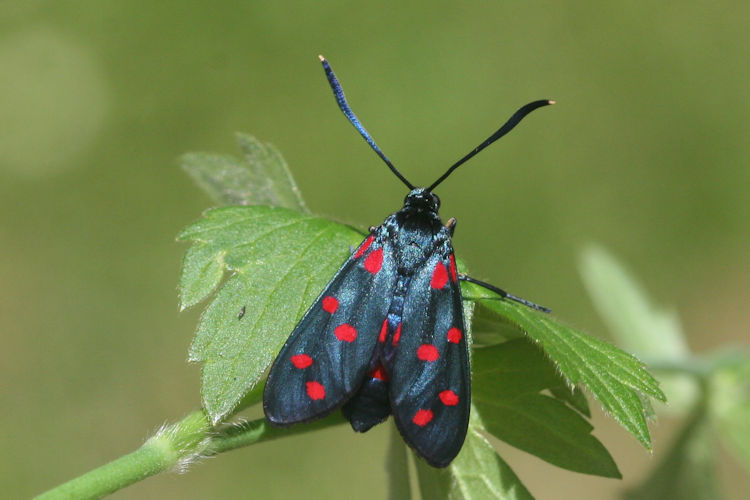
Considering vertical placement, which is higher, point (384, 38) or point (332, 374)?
point (384, 38)

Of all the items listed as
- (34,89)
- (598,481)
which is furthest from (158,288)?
(598,481)

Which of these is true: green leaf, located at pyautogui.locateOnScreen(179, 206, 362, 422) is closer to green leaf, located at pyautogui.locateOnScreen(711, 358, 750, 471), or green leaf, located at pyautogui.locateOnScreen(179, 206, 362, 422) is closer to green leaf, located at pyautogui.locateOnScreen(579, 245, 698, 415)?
green leaf, located at pyautogui.locateOnScreen(711, 358, 750, 471)

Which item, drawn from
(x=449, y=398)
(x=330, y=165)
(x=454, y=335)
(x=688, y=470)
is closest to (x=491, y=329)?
(x=454, y=335)

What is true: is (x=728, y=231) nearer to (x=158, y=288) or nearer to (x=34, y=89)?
(x=158, y=288)

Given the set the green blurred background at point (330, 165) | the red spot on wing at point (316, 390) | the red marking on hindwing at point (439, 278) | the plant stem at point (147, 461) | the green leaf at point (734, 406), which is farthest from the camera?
the green blurred background at point (330, 165)

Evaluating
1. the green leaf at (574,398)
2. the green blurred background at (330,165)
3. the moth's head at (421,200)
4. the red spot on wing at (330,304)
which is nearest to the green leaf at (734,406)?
the green leaf at (574,398)

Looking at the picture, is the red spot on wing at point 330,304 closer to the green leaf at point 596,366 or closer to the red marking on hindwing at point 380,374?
the red marking on hindwing at point 380,374
